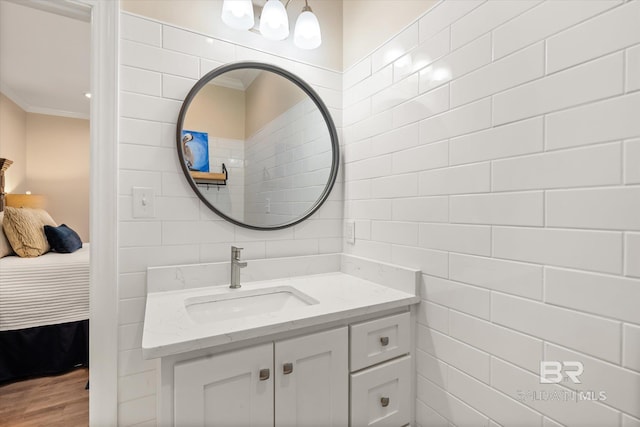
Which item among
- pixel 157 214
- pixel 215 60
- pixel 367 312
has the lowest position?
pixel 367 312

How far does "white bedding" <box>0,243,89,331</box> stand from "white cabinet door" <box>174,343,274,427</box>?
2218 millimetres

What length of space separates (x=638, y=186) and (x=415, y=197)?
0.64m

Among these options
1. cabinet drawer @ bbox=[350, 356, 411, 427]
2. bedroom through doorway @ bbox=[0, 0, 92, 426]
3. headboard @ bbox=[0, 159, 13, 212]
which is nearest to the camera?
cabinet drawer @ bbox=[350, 356, 411, 427]

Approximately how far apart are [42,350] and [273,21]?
2.70 m

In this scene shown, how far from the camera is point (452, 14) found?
1.06 m

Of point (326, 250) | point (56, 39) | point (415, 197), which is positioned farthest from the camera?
point (56, 39)

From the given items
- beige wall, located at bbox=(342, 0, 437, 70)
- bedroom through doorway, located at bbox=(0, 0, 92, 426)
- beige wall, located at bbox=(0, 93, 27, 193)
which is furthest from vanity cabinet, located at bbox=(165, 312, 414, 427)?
beige wall, located at bbox=(0, 93, 27, 193)

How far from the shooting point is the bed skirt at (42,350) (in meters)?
2.12

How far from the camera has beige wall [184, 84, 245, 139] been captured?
50.9 inches

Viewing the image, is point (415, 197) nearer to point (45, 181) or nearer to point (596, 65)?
point (596, 65)

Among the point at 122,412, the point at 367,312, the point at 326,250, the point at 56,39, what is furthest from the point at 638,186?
the point at 56,39

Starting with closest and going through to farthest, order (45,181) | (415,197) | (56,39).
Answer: (415,197) < (56,39) < (45,181)

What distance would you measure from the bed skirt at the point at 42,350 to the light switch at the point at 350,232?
86.6 inches

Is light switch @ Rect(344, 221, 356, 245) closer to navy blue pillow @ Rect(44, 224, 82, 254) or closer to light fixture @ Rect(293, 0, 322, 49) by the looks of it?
A: light fixture @ Rect(293, 0, 322, 49)
